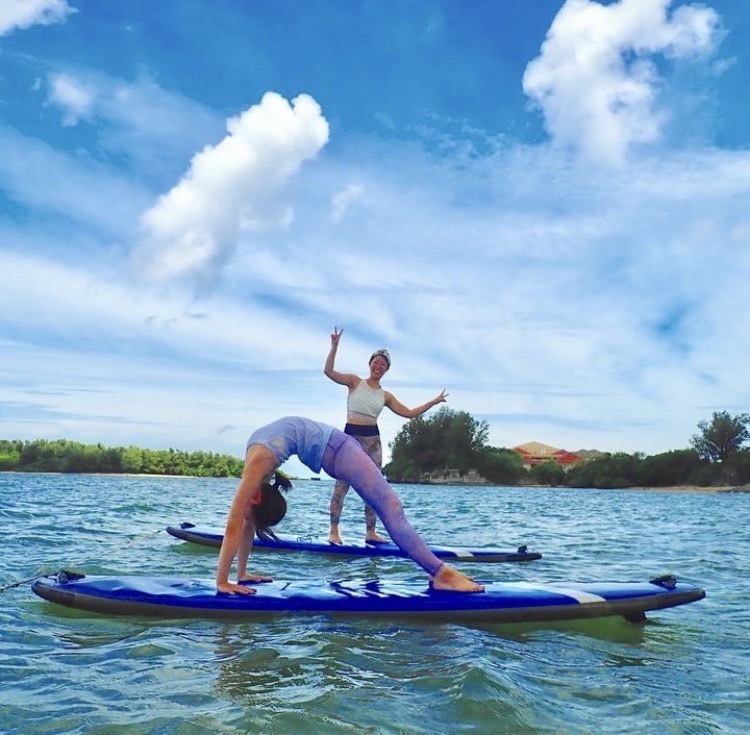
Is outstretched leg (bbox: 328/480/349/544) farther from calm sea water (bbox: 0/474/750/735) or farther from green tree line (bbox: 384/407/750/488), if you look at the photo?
green tree line (bbox: 384/407/750/488)

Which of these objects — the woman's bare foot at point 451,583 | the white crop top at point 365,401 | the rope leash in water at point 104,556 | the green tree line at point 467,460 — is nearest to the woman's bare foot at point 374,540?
the white crop top at point 365,401

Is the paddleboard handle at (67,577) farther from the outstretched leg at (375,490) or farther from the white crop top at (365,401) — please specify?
the white crop top at (365,401)

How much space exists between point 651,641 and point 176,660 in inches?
138

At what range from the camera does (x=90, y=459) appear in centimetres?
11056

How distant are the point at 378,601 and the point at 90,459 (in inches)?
4489

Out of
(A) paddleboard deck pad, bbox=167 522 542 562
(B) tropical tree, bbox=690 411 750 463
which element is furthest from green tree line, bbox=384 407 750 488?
(A) paddleboard deck pad, bbox=167 522 542 562

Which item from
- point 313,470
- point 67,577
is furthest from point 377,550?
point 67,577

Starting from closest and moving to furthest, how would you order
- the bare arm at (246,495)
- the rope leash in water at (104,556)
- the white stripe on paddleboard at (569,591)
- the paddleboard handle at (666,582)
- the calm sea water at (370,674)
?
the calm sea water at (370,674) < the bare arm at (246,495) < the white stripe on paddleboard at (569,591) < the paddleboard handle at (666,582) < the rope leash in water at (104,556)

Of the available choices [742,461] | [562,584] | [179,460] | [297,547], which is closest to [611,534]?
[297,547]

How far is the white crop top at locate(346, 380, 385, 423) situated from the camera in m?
9.80

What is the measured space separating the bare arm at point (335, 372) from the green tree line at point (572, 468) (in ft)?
326

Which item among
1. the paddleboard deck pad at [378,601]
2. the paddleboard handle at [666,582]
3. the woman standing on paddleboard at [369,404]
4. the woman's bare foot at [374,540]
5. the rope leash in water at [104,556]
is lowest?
the rope leash in water at [104,556]

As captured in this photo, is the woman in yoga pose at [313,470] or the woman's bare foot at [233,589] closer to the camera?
the woman in yoga pose at [313,470]

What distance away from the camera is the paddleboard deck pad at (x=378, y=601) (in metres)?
5.79
